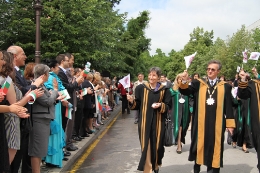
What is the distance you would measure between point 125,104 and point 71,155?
10.8 meters

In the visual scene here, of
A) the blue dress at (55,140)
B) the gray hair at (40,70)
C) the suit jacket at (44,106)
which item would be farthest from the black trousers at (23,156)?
the gray hair at (40,70)

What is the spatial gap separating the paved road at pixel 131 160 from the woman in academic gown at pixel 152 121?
2.92 feet

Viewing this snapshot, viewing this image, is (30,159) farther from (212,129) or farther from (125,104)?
(125,104)

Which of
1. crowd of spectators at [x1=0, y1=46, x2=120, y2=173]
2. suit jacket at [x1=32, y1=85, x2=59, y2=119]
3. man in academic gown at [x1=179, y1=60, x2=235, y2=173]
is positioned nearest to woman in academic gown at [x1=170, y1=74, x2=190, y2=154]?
man in academic gown at [x1=179, y1=60, x2=235, y2=173]

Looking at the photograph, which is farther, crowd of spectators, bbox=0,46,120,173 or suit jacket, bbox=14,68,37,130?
suit jacket, bbox=14,68,37,130

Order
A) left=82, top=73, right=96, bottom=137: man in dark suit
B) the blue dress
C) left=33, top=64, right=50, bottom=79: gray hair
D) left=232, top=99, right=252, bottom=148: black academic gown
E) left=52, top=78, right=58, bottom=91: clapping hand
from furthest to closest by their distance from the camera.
A: left=82, top=73, right=96, bottom=137: man in dark suit
left=232, top=99, right=252, bottom=148: black academic gown
left=52, top=78, right=58, bottom=91: clapping hand
the blue dress
left=33, top=64, right=50, bottom=79: gray hair

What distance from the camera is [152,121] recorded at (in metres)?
→ 5.48

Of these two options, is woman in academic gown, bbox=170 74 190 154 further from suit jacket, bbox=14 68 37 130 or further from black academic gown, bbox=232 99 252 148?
suit jacket, bbox=14 68 37 130

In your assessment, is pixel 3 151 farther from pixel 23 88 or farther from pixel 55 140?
pixel 55 140

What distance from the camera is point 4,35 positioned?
580 inches

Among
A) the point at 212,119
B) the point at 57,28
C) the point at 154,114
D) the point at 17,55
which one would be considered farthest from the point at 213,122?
the point at 57,28

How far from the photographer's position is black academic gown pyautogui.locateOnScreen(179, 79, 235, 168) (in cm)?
523

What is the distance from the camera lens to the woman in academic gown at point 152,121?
17.8 feet

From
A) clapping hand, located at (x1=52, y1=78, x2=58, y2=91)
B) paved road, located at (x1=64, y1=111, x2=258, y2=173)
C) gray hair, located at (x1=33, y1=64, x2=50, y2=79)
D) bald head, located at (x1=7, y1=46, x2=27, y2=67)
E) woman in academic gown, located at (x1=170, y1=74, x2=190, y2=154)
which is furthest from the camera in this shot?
woman in academic gown, located at (x1=170, y1=74, x2=190, y2=154)
